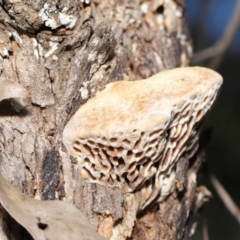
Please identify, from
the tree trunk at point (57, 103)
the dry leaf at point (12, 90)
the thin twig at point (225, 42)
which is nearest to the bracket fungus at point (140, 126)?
the tree trunk at point (57, 103)

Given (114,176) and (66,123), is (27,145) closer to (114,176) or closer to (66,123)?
(66,123)

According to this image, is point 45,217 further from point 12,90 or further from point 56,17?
point 56,17

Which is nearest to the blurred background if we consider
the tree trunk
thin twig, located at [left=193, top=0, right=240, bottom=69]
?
thin twig, located at [left=193, top=0, right=240, bottom=69]

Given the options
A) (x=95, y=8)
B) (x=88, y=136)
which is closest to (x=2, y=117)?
(x=88, y=136)

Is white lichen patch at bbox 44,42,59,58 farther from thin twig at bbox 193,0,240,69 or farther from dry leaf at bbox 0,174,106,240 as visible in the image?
thin twig at bbox 193,0,240,69

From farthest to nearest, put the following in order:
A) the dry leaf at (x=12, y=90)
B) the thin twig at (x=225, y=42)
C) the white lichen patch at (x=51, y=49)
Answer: the thin twig at (x=225, y=42) → the white lichen patch at (x=51, y=49) → the dry leaf at (x=12, y=90)

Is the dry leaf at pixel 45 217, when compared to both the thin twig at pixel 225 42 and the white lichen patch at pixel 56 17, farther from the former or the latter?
the thin twig at pixel 225 42
